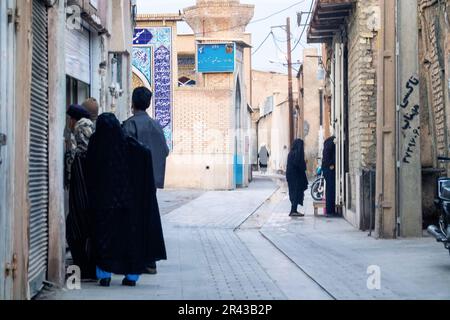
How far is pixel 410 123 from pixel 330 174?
5703 millimetres

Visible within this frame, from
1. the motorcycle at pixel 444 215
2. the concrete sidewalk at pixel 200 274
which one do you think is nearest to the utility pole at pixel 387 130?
the concrete sidewalk at pixel 200 274

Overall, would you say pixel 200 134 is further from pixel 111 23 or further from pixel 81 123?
pixel 81 123

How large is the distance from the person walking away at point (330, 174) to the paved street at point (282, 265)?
43.2 inches

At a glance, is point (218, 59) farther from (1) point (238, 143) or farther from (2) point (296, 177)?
(2) point (296, 177)

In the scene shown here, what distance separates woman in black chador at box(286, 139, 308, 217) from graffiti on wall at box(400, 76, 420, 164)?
5688 millimetres

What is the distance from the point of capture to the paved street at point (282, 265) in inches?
299

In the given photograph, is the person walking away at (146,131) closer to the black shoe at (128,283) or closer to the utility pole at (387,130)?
the black shoe at (128,283)

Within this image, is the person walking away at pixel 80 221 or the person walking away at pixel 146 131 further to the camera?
the person walking away at pixel 146 131

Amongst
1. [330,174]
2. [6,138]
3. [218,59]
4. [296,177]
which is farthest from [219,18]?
[6,138]

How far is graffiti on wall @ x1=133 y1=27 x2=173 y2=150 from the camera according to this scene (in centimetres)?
3105

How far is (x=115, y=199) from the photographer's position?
25.7ft

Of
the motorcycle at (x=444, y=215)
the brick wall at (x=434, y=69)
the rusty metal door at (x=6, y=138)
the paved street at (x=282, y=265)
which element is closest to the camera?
the rusty metal door at (x=6, y=138)

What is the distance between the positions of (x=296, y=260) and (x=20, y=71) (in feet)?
15.7
